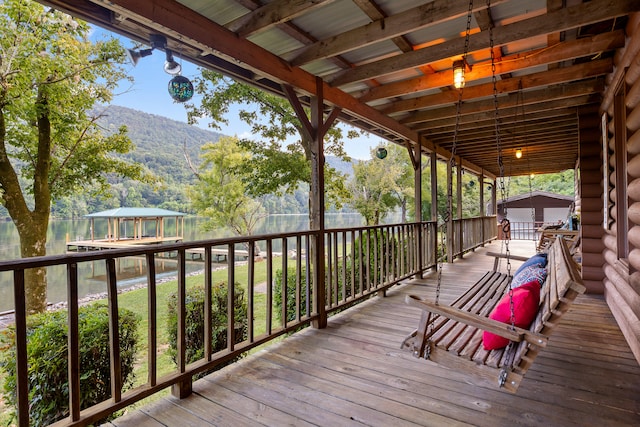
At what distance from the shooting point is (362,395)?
207cm

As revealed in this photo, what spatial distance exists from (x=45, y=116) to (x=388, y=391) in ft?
27.4

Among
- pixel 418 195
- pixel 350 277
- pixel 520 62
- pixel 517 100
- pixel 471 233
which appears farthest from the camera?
pixel 471 233

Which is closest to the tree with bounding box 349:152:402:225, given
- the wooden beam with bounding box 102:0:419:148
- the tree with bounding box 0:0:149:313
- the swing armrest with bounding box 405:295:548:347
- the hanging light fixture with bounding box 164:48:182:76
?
the tree with bounding box 0:0:149:313

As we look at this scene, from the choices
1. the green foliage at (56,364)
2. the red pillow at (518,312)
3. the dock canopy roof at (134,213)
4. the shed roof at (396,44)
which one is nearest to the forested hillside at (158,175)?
the dock canopy roof at (134,213)

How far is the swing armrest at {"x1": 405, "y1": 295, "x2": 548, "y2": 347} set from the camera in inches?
62.2

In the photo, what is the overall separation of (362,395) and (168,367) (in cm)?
470

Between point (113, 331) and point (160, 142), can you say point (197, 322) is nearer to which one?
point (113, 331)

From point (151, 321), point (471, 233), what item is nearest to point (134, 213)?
point (471, 233)

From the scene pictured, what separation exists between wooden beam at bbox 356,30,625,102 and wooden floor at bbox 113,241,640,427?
250 centimetres

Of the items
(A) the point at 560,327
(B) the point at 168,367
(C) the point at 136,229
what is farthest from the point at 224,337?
(C) the point at 136,229

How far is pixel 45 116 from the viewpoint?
22.5 feet

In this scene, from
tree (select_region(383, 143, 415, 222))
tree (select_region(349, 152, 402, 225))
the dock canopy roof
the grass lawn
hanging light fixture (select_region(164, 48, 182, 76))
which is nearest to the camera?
hanging light fixture (select_region(164, 48, 182, 76))

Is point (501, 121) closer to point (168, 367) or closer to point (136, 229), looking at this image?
point (168, 367)

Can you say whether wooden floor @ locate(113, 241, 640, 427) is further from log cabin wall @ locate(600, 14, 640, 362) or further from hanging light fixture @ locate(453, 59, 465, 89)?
hanging light fixture @ locate(453, 59, 465, 89)
